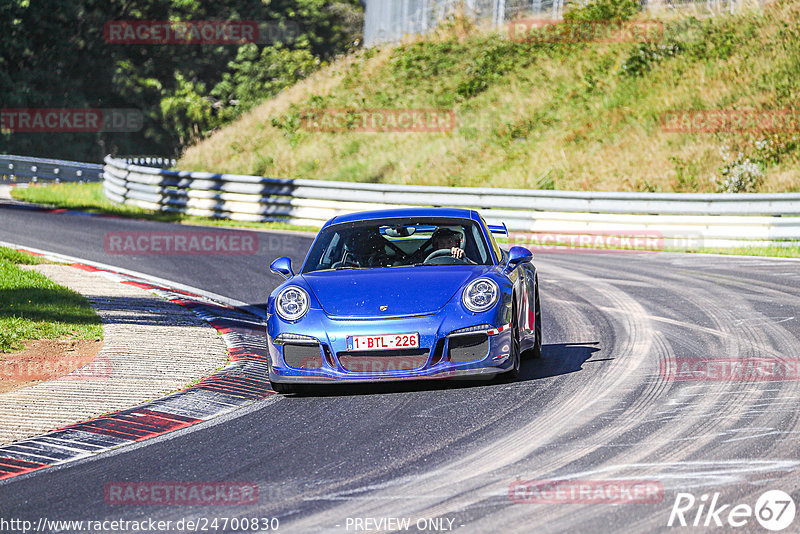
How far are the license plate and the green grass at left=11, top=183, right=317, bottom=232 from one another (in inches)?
633

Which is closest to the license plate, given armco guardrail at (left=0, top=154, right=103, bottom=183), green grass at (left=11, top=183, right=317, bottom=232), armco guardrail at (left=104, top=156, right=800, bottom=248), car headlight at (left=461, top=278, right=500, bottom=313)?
car headlight at (left=461, top=278, right=500, bottom=313)

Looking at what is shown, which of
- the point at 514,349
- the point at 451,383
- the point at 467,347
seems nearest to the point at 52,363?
the point at 451,383

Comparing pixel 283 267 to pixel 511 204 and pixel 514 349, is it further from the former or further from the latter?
pixel 511 204

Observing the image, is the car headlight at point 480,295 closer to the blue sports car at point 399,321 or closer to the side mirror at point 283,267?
the blue sports car at point 399,321

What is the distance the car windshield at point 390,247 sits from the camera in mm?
8586

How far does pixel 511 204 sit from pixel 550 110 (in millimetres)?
8775

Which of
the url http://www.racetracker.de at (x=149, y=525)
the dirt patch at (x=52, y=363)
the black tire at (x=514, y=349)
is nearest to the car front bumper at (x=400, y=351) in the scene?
the black tire at (x=514, y=349)

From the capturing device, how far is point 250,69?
55.5 metres

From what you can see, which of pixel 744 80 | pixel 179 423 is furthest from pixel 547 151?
pixel 179 423

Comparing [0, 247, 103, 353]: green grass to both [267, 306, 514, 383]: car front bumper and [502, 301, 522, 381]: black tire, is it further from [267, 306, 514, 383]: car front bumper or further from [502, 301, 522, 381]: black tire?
[502, 301, 522, 381]: black tire

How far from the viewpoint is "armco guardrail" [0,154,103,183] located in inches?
1564

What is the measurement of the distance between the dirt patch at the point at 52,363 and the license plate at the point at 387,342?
91.9 inches

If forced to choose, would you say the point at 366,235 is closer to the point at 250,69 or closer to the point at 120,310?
the point at 120,310

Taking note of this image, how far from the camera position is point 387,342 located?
730cm
